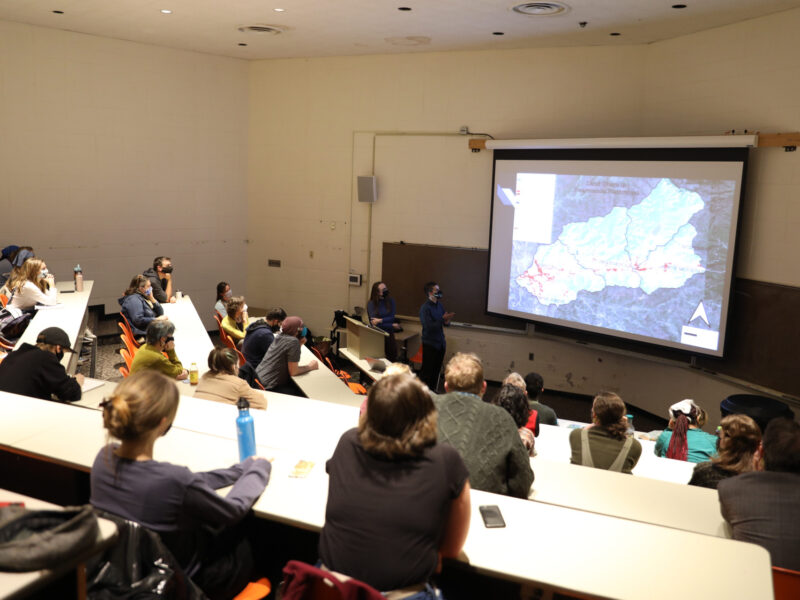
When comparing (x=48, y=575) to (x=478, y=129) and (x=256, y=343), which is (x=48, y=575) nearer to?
(x=256, y=343)

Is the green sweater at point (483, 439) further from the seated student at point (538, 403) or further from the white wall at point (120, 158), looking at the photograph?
the white wall at point (120, 158)

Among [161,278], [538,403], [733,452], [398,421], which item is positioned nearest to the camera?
[398,421]

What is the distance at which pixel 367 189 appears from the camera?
891 centimetres

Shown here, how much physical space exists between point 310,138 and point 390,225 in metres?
1.76

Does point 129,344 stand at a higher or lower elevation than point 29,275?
lower

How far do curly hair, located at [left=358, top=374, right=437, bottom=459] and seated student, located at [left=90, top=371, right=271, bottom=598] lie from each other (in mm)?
560

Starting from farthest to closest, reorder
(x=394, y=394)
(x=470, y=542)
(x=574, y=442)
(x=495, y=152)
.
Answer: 1. (x=495, y=152)
2. (x=574, y=442)
3. (x=470, y=542)
4. (x=394, y=394)

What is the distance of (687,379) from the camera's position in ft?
22.7

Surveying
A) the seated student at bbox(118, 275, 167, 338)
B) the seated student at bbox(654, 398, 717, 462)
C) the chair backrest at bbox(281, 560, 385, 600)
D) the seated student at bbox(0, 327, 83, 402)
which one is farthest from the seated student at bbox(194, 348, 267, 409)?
the seated student at bbox(118, 275, 167, 338)

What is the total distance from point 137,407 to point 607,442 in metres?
2.44

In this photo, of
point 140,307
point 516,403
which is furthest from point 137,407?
point 140,307

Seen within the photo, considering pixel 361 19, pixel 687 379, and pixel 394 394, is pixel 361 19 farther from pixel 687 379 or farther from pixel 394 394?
pixel 394 394

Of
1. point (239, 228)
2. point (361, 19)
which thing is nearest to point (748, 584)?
point (361, 19)

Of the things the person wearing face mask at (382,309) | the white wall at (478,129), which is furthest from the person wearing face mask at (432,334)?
the white wall at (478,129)
